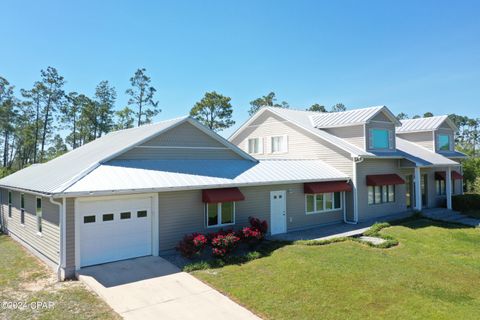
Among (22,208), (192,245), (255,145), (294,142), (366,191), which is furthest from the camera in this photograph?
(255,145)

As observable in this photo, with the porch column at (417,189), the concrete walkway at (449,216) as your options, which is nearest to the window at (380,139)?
the porch column at (417,189)

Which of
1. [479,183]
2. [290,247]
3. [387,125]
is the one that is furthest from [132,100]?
[479,183]

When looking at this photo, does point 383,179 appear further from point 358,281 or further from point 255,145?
point 358,281

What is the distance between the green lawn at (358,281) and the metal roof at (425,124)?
50.1 ft

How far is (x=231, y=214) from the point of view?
15.2 metres

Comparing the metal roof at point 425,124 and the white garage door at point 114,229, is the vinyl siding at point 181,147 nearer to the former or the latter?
the white garage door at point 114,229

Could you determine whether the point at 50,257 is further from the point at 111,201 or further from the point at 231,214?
the point at 231,214

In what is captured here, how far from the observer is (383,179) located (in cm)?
2059

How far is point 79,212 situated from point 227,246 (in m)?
5.30

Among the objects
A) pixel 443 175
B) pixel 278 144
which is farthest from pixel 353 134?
pixel 443 175

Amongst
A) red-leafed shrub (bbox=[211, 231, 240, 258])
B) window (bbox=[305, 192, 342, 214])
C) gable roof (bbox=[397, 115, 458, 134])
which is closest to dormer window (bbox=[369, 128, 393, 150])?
window (bbox=[305, 192, 342, 214])

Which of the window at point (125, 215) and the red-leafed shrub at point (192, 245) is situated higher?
the window at point (125, 215)

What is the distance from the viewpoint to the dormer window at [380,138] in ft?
69.3

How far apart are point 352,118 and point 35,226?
18.5 m
